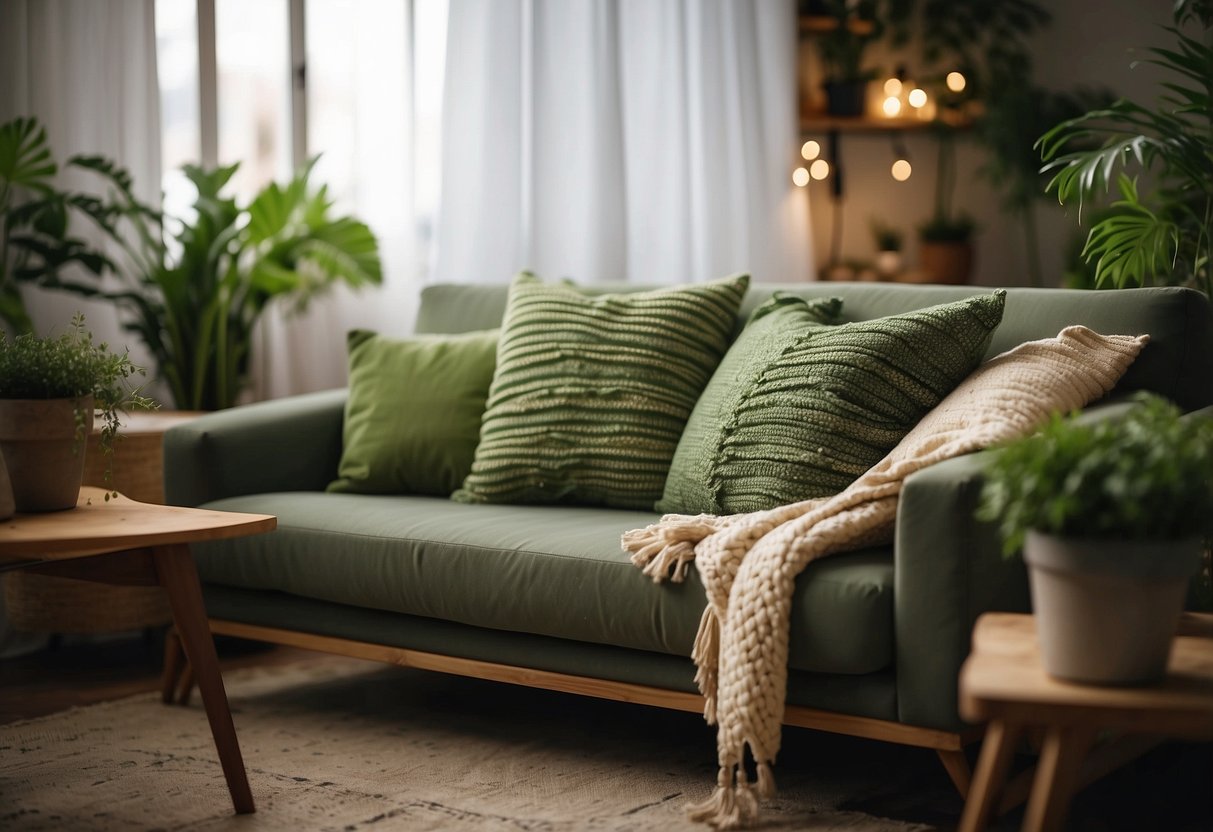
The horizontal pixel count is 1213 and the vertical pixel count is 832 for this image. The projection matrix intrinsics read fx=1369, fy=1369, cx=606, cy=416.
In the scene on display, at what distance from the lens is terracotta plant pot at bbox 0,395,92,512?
207 cm

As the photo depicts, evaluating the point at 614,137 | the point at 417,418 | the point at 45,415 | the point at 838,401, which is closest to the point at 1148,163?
the point at 838,401

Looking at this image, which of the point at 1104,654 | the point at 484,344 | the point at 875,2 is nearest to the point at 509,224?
the point at 484,344

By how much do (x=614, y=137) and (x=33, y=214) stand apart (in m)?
1.66

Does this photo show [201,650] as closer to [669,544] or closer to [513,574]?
[513,574]

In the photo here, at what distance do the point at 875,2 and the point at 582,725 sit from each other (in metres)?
3.16

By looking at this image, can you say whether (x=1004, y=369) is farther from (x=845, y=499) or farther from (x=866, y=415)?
(x=845, y=499)

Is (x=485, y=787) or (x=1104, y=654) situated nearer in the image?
(x=1104, y=654)

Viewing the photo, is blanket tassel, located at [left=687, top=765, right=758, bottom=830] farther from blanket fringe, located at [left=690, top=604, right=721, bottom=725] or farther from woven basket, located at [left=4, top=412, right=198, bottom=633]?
woven basket, located at [left=4, top=412, right=198, bottom=633]

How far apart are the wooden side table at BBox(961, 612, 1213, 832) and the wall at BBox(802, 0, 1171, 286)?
353cm

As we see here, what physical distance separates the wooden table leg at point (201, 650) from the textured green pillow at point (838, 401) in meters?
0.84

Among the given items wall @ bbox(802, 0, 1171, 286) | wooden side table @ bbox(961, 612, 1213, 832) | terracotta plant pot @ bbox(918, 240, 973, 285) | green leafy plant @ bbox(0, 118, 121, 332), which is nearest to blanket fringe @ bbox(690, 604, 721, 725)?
wooden side table @ bbox(961, 612, 1213, 832)

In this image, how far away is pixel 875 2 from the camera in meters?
4.79

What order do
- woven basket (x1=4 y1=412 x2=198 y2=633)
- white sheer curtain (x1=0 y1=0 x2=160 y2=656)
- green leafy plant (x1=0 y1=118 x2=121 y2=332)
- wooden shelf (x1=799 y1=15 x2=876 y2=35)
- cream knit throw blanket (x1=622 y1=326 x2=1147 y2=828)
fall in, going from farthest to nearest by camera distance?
wooden shelf (x1=799 y1=15 x2=876 y2=35), white sheer curtain (x1=0 y1=0 x2=160 y2=656), green leafy plant (x1=0 y1=118 x2=121 y2=332), woven basket (x1=4 y1=412 x2=198 y2=633), cream knit throw blanket (x1=622 y1=326 x2=1147 y2=828)

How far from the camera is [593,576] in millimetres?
2172
